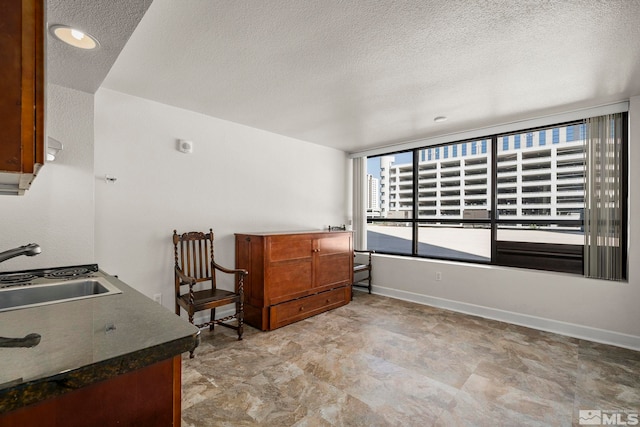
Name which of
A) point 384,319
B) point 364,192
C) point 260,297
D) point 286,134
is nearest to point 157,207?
point 260,297

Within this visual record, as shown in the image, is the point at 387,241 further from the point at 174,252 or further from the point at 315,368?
the point at 174,252

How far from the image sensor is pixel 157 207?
305 centimetres

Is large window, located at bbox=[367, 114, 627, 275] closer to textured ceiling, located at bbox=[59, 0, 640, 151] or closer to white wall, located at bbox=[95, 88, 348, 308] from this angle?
textured ceiling, located at bbox=[59, 0, 640, 151]

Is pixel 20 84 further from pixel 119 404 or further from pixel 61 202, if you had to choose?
pixel 61 202

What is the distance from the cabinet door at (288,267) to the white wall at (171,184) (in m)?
0.62

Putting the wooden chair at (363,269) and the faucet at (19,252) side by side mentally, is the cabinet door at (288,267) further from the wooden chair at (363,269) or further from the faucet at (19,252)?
the faucet at (19,252)

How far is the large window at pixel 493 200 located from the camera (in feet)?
11.1

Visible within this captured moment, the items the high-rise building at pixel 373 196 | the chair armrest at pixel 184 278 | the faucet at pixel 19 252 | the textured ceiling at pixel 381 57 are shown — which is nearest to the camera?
the faucet at pixel 19 252

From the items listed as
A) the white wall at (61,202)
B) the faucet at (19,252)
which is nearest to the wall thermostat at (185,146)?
the white wall at (61,202)

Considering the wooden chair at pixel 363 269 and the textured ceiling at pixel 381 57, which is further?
the wooden chair at pixel 363 269

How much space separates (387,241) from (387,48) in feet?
11.3

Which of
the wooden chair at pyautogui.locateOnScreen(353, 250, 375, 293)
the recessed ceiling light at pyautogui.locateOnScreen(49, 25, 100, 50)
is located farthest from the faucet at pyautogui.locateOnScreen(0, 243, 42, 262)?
the wooden chair at pyautogui.locateOnScreen(353, 250, 375, 293)
